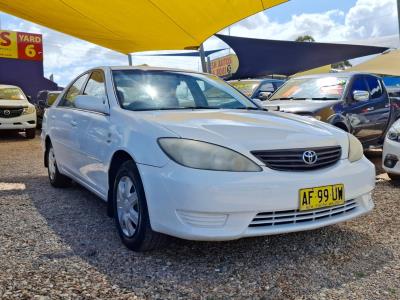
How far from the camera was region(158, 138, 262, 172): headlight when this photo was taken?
265cm

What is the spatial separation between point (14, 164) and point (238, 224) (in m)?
5.96

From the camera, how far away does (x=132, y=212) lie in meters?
3.08

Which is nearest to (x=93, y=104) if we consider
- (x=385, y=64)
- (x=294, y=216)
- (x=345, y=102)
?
(x=294, y=216)

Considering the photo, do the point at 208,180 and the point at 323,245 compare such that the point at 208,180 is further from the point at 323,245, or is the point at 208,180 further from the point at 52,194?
the point at 52,194

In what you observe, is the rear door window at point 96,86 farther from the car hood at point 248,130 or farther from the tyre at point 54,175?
the tyre at point 54,175

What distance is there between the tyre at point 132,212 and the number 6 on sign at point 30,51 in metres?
22.1

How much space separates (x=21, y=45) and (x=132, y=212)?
22452 mm

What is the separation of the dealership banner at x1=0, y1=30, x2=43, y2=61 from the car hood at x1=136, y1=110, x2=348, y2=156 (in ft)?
71.5

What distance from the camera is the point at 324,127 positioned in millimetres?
3375

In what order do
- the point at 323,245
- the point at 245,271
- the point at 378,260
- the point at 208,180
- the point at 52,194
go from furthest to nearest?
1. the point at 52,194
2. the point at 323,245
3. the point at 378,260
4. the point at 245,271
5. the point at 208,180

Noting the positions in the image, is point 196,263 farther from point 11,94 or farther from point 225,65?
point 225,65

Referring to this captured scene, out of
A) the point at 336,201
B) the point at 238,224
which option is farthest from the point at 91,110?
the point at 336,201

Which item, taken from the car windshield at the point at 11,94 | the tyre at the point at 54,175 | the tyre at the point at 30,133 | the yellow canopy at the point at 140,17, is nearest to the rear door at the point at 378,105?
the yellow canopy at the point at 140,17

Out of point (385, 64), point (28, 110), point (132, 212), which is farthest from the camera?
point (385, 64)
